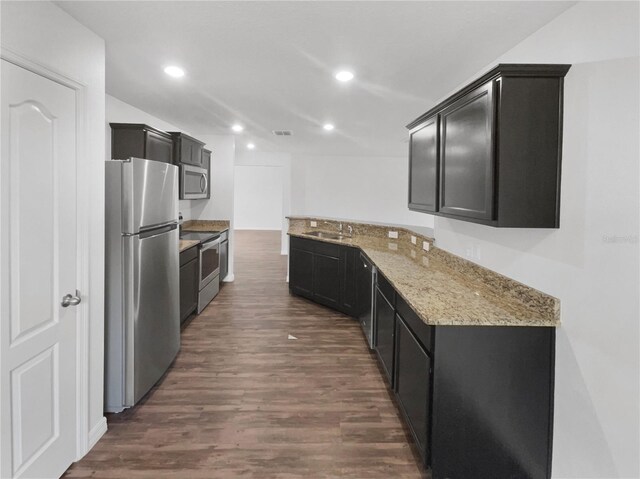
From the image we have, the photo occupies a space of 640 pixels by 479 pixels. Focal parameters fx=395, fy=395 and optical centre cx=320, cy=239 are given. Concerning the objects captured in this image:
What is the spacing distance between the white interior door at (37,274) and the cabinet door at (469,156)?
218cm

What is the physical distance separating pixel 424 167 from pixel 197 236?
336 cm

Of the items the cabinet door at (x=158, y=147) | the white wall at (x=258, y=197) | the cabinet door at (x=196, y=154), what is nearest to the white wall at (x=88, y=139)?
the cabinet door at (x=158, y=147)

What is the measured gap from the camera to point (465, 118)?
228 centimetres

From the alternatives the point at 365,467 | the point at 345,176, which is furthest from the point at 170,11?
the point at 345,176

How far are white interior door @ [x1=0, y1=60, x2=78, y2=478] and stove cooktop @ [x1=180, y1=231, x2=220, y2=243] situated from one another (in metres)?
2.81

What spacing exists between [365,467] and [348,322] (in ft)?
8.43

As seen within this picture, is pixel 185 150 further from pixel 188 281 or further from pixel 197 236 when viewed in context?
pixel 188 281

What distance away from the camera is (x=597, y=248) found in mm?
1691

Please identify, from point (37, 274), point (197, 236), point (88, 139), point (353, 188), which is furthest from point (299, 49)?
point (353, 188)

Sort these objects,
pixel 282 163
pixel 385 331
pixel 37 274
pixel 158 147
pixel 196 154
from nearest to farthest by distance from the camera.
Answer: pixel 37 274
pixel 385 331
pixel 158 147
pixel 196 154
pixel 282 163

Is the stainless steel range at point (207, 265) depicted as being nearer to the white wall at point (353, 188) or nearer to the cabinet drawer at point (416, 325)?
the cabinet drawer at point (416, 325)

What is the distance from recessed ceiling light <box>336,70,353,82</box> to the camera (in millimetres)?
3012

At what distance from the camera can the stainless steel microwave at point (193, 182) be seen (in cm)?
492

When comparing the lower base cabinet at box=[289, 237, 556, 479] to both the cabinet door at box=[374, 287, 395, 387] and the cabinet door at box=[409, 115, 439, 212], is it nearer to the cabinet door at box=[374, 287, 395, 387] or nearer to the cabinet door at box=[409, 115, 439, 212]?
the cabinet door at box=[374, 287, 395, 387]
